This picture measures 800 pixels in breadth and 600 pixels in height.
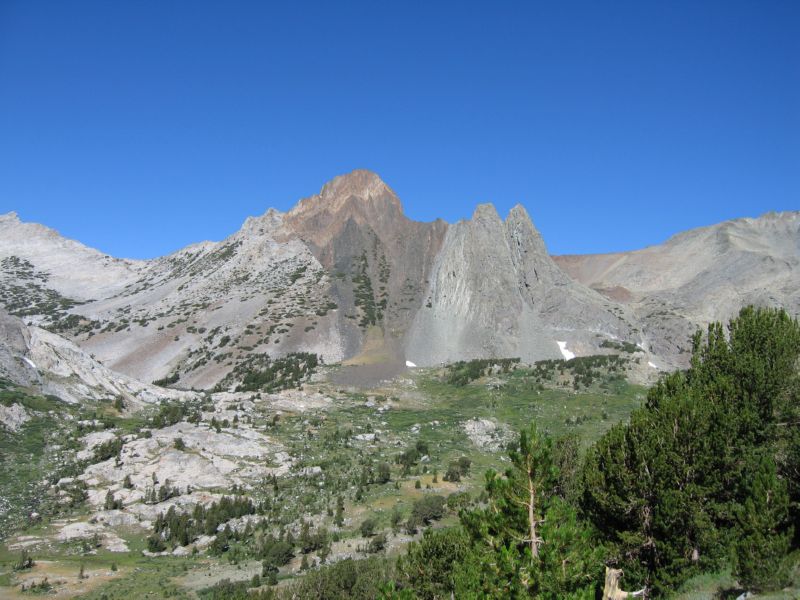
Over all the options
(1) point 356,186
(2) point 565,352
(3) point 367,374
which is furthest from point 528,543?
(1) point 356,186

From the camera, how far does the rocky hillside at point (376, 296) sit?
331 ft

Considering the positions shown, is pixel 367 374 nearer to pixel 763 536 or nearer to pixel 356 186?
pixel 763 536

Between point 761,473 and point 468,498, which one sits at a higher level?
point 761,473

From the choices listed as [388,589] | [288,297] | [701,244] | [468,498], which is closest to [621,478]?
[388,589]

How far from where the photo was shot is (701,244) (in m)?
174

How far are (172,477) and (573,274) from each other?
543ft

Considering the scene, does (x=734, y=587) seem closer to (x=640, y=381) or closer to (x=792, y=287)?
(x=640, y=381)

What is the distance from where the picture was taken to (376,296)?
12031 centimetres

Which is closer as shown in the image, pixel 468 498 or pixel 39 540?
pixel 39 540

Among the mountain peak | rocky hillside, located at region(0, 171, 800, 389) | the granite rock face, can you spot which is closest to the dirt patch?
rocky hillside, located at region(0, 171, 800, 389)

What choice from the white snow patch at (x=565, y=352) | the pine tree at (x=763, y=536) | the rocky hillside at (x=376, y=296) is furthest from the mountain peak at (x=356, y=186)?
the pine tree at (x=763, y=536)

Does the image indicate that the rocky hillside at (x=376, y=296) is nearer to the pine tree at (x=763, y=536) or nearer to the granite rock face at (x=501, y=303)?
the granite rock face at (x=501, y=303)

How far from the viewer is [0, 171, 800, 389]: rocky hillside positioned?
100875 millimetres

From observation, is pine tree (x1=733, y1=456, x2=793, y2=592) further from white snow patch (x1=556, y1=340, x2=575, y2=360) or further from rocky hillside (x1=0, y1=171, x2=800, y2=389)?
white snow patch (x1=556, y1=340, x2=575, y2=360)
